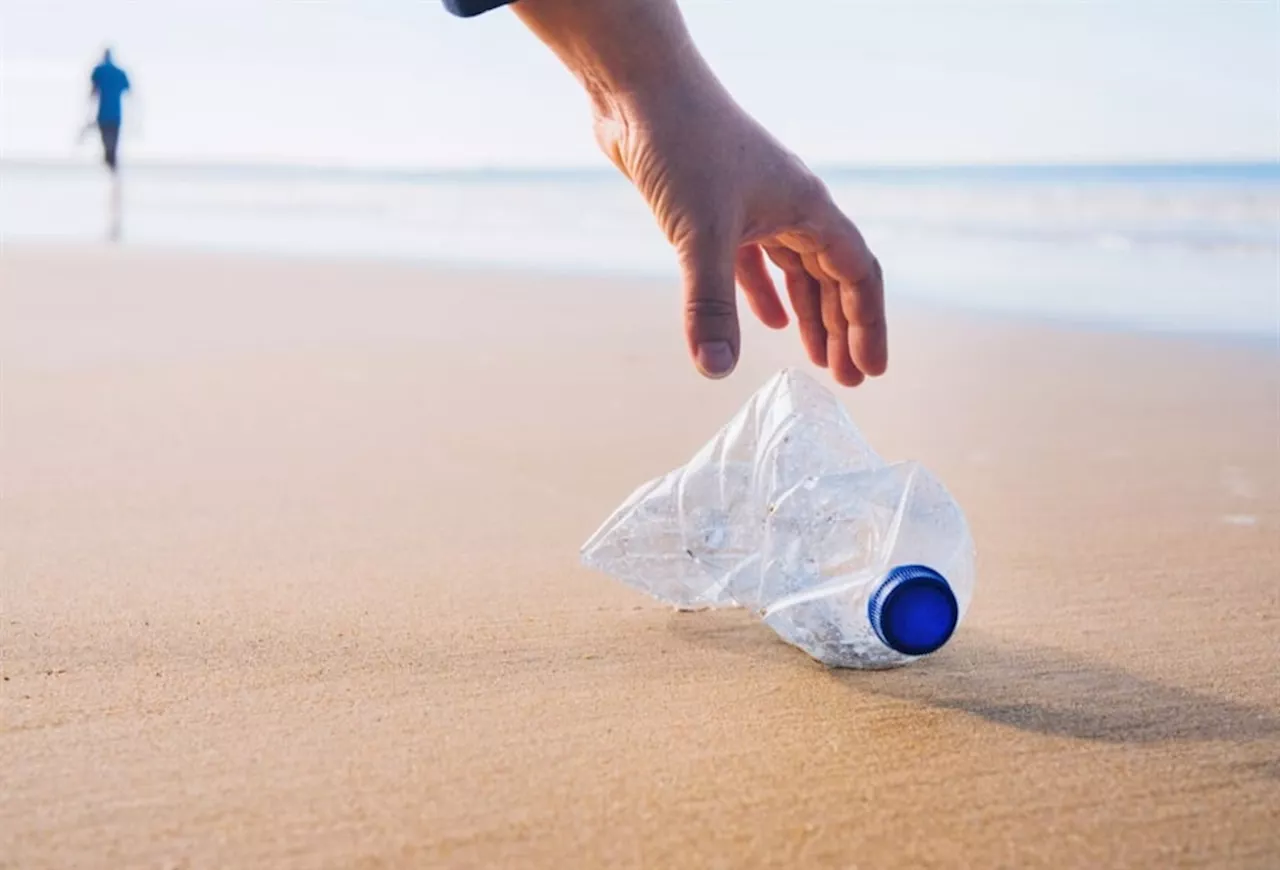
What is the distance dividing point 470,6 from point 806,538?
0.78m

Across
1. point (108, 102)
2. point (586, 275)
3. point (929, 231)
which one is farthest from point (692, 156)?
point (929, 231)

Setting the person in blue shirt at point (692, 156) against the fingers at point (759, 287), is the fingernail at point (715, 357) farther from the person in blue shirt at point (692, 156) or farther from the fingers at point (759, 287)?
the fingers at point (759, 287)

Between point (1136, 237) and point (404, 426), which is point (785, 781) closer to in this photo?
point (404, 426)

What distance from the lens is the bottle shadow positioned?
155cm

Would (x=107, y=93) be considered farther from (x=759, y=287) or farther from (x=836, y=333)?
(x=836, y=333)

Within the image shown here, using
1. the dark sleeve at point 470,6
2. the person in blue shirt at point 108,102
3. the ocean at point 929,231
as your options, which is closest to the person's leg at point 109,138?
the person in blue shirt at point 108,102

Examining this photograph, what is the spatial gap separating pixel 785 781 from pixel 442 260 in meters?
7.89

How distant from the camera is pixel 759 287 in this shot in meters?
2.15

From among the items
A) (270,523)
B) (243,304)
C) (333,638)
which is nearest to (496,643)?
(333,638)

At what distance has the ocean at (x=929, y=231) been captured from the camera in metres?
6.86

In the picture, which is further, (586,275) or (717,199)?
(586,275)

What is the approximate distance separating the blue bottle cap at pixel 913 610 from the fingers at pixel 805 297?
1.91 feet

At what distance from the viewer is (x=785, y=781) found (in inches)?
54.4

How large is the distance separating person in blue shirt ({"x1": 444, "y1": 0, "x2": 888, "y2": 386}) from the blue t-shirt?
10.9m
